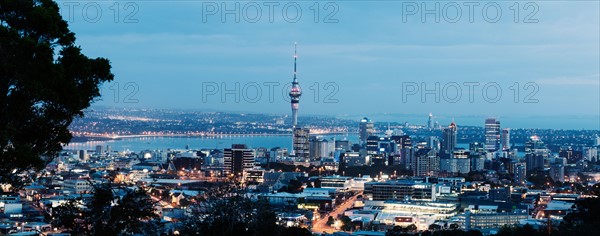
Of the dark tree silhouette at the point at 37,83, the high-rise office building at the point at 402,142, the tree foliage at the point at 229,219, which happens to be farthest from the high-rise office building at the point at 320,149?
the dark tree silhouette at the point at 37,83

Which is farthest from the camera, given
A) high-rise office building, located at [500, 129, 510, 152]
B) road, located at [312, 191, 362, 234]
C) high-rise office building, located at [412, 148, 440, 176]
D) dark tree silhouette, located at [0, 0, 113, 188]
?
high-rise office building, located at [500, 129, 510, 152]

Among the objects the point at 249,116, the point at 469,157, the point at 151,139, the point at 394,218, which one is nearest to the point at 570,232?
the point at 394,218

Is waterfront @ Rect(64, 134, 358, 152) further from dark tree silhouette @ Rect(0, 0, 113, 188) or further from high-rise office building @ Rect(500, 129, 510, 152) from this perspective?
dark tree silhouette @ Rect(0, 0, 113, 188)

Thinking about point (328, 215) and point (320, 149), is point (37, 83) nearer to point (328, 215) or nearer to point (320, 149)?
point (328, 215)

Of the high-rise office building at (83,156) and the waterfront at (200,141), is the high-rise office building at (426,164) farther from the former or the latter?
the waterfront at (200,141)

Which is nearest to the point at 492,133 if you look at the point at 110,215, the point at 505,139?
the point at 505,139

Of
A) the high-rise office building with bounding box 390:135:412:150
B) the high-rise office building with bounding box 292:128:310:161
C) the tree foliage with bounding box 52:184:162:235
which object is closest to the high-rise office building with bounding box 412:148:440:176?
the high-rise office building with bounding box 292:128:310:161
